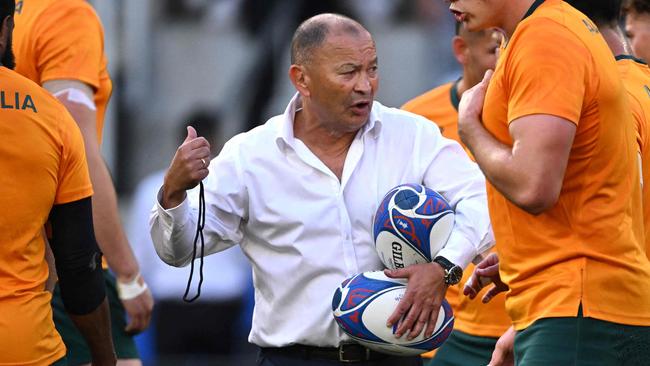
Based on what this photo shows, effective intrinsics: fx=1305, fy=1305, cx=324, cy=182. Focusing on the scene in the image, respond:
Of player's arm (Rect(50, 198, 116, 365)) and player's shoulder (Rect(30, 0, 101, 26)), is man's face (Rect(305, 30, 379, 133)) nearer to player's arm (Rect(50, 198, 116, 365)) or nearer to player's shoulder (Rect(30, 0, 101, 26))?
player's arm (Rect(50, 198, 116, 365))

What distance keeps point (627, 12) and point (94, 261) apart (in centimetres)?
258

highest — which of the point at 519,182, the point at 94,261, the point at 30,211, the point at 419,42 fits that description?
the point at 519,182

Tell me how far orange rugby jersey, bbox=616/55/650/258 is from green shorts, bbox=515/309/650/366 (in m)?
0.90

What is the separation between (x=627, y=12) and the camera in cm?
569

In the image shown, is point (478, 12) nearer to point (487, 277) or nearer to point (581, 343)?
point (487, 277)

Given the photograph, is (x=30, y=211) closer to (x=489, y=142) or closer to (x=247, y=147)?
(x=247, y=147)

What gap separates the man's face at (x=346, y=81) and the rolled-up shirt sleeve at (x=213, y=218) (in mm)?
409

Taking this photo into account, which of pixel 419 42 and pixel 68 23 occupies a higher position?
pixel 68 23

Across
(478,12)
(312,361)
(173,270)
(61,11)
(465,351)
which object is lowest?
(173,270)

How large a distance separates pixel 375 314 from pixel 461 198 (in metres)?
0.67

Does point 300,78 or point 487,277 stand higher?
point 300,78

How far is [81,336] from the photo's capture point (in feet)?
19.8

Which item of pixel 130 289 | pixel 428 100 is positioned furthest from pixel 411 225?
pixel 428 100

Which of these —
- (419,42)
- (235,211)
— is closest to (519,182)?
(235,211)
